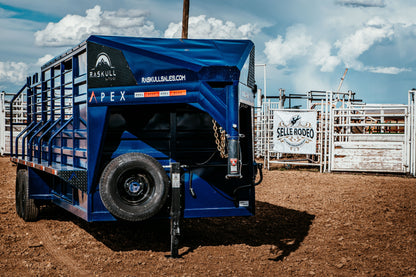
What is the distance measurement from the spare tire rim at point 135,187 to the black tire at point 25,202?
3659mm

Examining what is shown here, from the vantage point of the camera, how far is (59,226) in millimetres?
8578

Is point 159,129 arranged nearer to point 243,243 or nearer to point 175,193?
point 175,193

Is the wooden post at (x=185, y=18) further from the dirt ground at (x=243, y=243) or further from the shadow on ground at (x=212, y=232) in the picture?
the shadow on ground at (x=212, y=232)

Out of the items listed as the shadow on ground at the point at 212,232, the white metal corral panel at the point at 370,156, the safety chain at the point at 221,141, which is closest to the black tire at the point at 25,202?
the shadow on ground at the point at 212,232

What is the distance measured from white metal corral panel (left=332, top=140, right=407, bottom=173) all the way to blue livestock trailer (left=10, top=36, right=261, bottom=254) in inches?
414

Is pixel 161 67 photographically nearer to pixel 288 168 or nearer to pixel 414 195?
pixel 414 195

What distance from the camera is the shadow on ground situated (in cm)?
721

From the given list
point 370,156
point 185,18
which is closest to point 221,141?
point 185,18

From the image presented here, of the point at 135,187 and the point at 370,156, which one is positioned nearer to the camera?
the point at 135,187

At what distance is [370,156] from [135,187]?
1221 centimetres

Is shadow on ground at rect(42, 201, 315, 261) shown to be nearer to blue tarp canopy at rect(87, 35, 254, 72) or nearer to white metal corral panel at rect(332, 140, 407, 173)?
blue tarp canopy at rect(87, 35, 254, 72)

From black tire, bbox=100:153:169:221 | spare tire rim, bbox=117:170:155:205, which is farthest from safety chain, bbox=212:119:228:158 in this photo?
spare tire rim, bbox=117:170:155:205

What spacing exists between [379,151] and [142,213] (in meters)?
12.3

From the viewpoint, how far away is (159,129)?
646 cm
